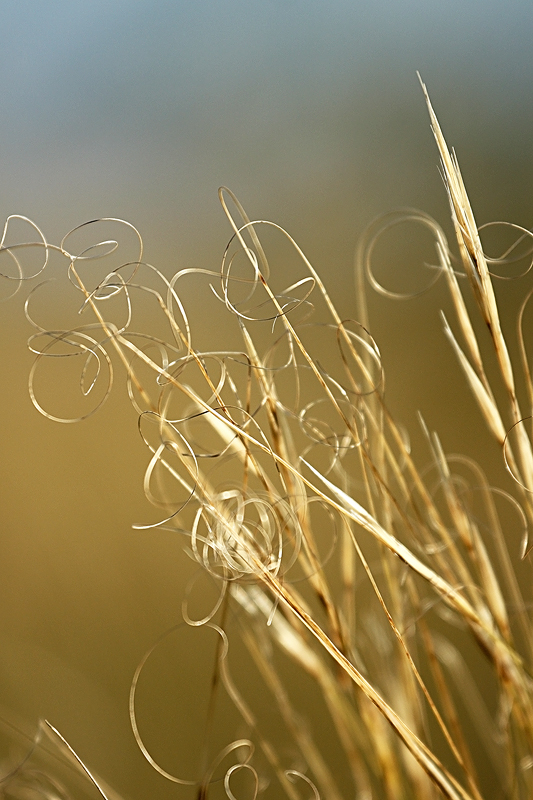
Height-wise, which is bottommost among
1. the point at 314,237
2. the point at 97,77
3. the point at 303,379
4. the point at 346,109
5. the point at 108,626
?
the point at 108,626

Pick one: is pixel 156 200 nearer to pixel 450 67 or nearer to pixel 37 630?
pixel 450 67

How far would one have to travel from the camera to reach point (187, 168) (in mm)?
878

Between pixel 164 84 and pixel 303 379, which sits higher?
pixel 164 84

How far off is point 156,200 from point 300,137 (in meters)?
0.22

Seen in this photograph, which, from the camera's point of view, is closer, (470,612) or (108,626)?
(470,612)

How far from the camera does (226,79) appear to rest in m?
0.89

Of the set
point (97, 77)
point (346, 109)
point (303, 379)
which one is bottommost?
point (303, 379)

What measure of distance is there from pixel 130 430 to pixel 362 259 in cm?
41

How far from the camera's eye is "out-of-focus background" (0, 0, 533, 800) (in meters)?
0.84

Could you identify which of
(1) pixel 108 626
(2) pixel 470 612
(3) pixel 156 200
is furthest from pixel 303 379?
(2) pixel 470 612

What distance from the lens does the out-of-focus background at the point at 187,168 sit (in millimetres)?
844

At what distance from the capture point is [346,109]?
0.87 metres

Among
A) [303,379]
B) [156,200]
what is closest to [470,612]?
[303,379]

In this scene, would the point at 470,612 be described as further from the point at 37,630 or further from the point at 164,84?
the point at 164,84
